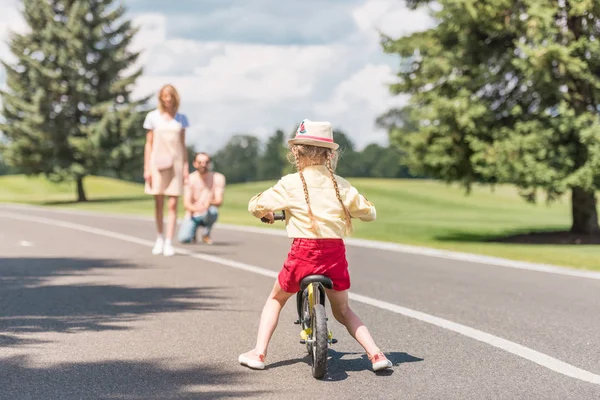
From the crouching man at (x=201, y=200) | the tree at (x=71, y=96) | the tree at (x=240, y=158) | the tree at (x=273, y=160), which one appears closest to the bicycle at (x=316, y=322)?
the crouching man at (x=201, y=200)

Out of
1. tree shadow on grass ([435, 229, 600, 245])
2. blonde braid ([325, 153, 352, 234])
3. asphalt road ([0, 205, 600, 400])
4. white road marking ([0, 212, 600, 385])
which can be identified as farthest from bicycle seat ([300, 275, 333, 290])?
tree shadow on grass ([435, 229, 600, 245])

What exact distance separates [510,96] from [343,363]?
19.2 meters

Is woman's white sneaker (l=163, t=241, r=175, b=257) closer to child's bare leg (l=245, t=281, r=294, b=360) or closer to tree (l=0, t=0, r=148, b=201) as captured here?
child's bare leg (l=245, t=281, r=294, b=360)

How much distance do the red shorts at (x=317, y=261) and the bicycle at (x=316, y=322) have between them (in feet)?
0.16

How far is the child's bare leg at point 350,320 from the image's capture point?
18.0 ft

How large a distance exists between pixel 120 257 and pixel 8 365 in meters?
7.58

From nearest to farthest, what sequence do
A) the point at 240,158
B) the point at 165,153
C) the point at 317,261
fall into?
the point at 317,261 < the point at 165,153 < the point at 240,158

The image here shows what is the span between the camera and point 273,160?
15062cm

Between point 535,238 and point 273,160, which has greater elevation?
point 273,160

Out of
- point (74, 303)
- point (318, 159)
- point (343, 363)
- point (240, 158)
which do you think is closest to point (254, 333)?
point (343, 363)

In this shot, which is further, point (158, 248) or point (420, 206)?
point (420, 206)

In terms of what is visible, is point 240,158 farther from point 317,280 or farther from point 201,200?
point 317,280

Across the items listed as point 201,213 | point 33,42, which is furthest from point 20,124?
point 201,213

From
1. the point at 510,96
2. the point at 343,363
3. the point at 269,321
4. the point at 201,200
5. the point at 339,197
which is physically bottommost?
the point at 343,363
